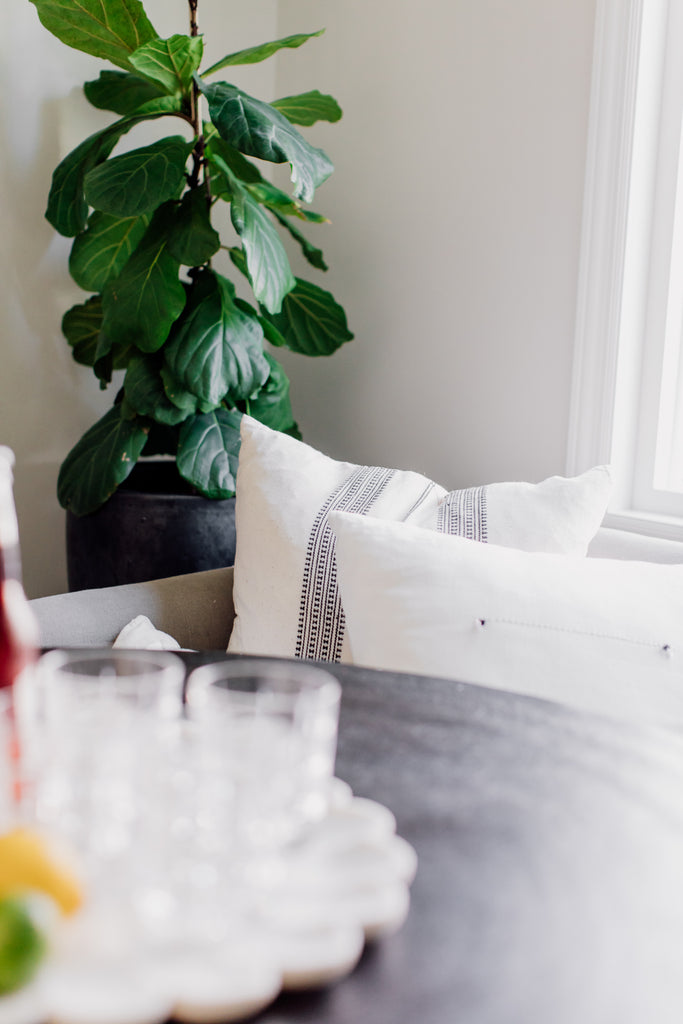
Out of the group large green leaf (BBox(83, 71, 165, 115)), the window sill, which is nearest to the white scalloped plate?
the window sill

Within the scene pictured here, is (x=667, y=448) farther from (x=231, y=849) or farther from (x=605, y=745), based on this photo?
(x=231, y=849)

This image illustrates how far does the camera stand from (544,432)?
6.51 feet

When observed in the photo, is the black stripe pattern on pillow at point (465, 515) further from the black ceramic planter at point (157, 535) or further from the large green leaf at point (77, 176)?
the large green leaf at point (77, 176)

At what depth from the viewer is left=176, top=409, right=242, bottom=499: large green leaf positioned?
1.85m

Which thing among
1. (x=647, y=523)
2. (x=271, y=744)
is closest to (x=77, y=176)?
(x=647, y=523)

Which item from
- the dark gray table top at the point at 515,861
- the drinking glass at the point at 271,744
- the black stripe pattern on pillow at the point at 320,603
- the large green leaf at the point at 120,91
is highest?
the large green leaf at the point at 120,91

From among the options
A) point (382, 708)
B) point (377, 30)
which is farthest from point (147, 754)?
point (377, 30)

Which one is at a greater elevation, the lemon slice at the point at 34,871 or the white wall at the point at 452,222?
the white wall at the point at 452,222

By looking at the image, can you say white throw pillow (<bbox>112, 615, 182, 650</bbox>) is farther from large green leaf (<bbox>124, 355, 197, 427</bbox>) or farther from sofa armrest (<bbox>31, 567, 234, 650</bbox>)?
large green leaf (<bbox>124, 355, 197, 427</bbox>)

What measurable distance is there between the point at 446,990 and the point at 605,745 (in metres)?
0.36

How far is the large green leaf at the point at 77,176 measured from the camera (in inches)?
75.6

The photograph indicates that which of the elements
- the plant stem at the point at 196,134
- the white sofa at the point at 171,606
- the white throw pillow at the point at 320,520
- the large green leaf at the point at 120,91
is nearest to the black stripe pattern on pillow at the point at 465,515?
the white throw pillow at the point at 320,520

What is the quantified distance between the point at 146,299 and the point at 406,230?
2.48 feet

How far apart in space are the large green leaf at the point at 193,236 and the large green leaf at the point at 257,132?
186mm
